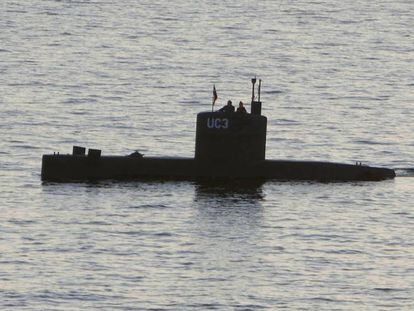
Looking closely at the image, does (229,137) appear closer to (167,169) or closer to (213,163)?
(213,163)

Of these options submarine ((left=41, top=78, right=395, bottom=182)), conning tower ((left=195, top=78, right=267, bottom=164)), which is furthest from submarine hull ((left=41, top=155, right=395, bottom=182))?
conning tower ((left=195, top=78, right=267, bottom=164))

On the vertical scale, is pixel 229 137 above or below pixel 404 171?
above

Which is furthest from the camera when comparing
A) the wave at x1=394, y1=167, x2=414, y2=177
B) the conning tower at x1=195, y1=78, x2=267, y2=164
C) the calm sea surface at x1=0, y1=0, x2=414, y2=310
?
the wave at x1=394, y1=167, x2=414, y2=177

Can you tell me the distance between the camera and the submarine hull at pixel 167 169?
282 ft

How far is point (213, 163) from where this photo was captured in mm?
86125

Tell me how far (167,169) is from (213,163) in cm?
195

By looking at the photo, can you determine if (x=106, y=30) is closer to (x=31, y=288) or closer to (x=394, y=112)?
(x=394, y=112)

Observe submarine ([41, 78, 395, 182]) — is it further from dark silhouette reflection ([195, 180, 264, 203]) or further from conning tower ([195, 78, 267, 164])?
dark silhouette reflection ([195, 180, 264, 203])

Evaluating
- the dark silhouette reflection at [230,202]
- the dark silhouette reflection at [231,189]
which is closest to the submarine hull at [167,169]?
the dark silhouette reflection at [231,189]

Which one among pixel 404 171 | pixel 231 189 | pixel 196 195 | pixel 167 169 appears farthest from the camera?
pixel 404 171

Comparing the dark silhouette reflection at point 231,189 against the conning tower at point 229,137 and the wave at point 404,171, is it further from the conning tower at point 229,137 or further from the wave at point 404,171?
the wave at point 404,171

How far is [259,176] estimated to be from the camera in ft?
284

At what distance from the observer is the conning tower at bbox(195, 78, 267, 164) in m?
85.5

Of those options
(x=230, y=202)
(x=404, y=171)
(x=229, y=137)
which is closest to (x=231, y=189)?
(x=229, y=137)
